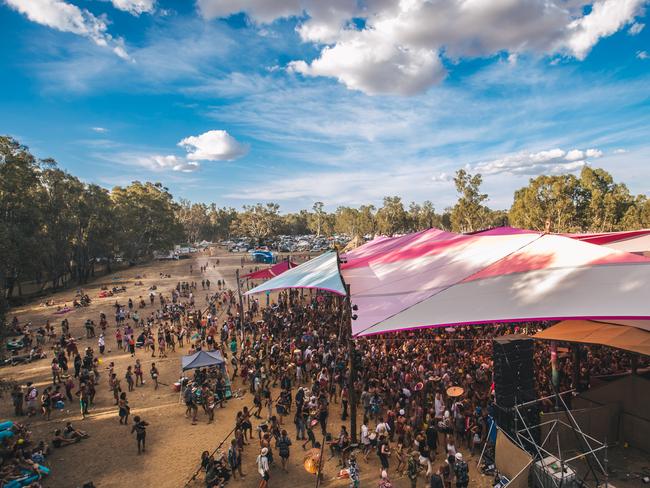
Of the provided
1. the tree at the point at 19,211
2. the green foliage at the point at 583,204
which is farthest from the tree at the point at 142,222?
the green foliage at the point at 583,204

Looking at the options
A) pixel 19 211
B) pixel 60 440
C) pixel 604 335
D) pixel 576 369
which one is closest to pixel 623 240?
pixel 576 369

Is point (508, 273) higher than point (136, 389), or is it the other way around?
point (508, 273)

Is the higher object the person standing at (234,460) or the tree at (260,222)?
the tree at (260,222)

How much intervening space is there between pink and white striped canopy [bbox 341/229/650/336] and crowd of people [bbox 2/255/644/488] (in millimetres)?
3167

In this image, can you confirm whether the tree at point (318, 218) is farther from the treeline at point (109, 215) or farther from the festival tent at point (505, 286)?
the festival tent at point (505, 286)

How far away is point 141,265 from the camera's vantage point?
64750 millimetres

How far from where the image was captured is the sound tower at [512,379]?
852 centimetres

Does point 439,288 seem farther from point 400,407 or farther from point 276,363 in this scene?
point 276,363

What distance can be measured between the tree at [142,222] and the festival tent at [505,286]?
55687mm

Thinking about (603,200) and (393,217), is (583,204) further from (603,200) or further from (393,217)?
(393,217)

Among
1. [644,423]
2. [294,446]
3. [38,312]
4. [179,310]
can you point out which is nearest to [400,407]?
[294,446]

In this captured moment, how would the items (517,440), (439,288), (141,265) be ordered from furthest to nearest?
(141,265)
(439,288)
(517,440)

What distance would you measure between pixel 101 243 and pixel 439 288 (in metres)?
56.6

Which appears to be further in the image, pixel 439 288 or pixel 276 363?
pixel 276 363
